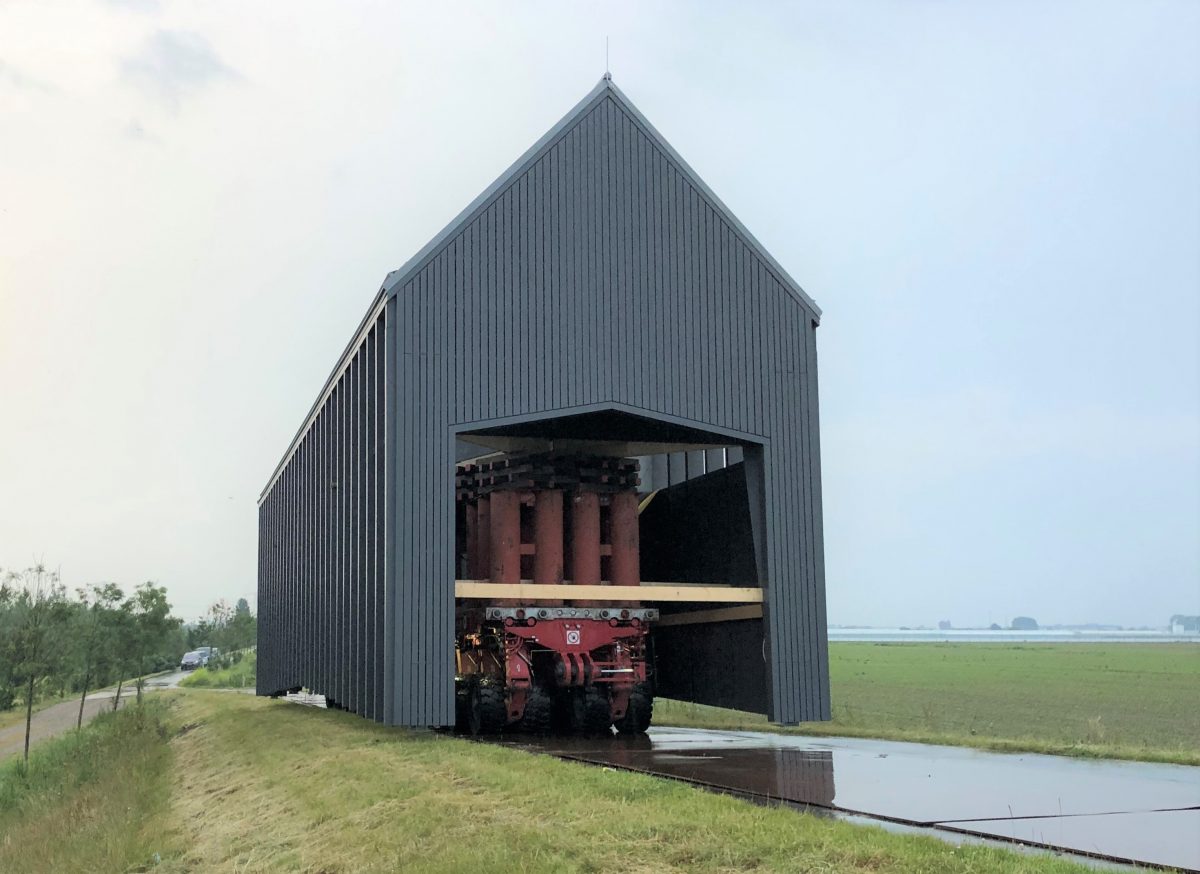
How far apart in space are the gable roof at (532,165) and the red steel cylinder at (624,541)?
462 centimetres

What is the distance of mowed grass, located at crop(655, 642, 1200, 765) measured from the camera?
59.7ft

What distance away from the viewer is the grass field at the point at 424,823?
26.1ft

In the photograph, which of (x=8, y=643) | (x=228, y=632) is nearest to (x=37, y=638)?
(x=8, y=643)

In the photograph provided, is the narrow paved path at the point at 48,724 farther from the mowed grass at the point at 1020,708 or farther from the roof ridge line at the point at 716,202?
the roof ridge line at the point at 716,202

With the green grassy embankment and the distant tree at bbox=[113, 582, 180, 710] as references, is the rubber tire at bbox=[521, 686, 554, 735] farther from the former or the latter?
the green grassy embankment

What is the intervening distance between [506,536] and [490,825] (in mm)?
10515

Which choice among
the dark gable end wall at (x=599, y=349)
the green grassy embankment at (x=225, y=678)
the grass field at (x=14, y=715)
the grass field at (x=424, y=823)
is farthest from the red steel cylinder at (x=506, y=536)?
the green grassy embankment at (x=225, y=678)

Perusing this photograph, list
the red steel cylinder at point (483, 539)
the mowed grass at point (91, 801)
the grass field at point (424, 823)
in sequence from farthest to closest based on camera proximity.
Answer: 1. the red steel cylinder at point (483, 539)
2. the mowed grass at point (91, 801)
3. the grass field at point (424, 823)

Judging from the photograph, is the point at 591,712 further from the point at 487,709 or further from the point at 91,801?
the point at 91,801

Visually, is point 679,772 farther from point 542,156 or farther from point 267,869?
point 542,156

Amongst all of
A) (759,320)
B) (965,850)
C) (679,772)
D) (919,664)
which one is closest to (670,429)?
(759,320)

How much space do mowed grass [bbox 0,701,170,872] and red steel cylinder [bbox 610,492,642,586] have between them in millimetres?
8188

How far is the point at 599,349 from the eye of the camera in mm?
18859

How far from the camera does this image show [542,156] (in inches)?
755
